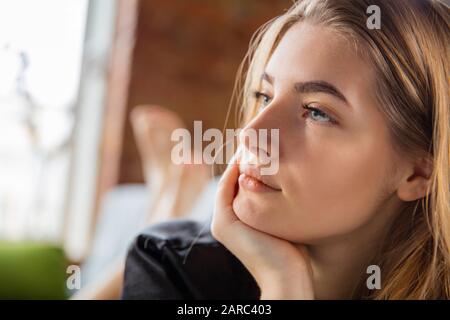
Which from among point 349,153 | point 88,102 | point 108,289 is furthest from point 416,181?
point 88,102

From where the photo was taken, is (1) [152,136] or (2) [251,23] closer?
(2) [251,23]

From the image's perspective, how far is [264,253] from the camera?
0.63 meters

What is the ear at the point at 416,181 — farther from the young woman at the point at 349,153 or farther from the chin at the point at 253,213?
the chin at the point at 253,213

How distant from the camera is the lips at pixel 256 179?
0.61 meters

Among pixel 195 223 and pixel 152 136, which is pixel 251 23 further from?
pixel 152 136

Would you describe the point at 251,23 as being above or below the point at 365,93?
above

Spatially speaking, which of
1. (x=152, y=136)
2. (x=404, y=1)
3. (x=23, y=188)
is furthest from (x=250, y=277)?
(x=152, y=136)

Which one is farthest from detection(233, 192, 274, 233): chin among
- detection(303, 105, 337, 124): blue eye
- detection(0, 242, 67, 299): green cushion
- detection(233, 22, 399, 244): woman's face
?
detection(0, 242, 67, 299): green cushion

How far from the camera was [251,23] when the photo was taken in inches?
33.6

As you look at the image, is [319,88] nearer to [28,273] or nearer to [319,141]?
[319,141]

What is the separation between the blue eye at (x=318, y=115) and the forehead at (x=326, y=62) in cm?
3

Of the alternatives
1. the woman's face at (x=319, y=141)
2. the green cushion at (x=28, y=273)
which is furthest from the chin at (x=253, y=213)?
the green cushion at (x=28, y=273)

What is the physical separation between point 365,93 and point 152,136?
0.91 m

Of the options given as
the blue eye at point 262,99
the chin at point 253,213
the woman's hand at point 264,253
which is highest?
the blue eye at point 262,99
